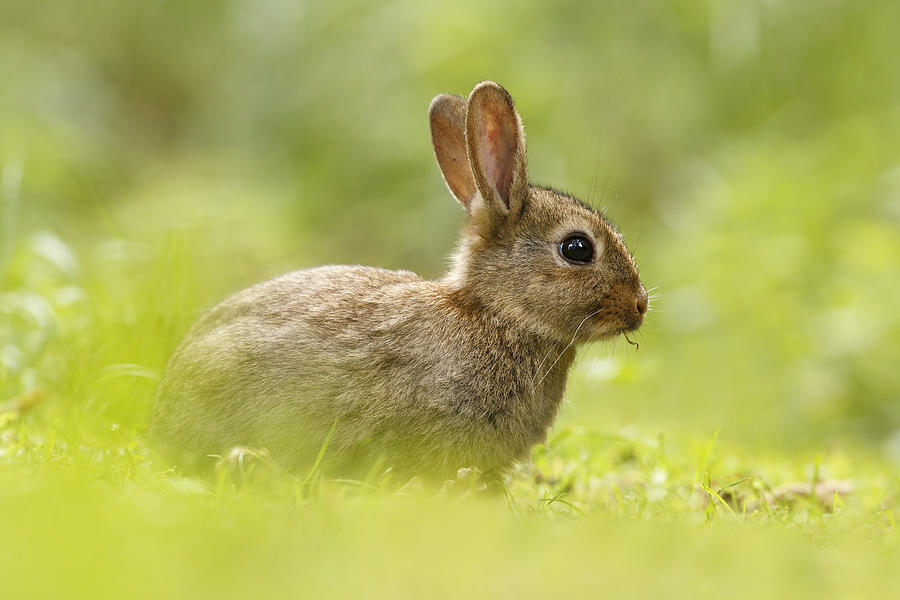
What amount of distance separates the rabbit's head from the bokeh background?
733 mm

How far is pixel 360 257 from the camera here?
1130 cm

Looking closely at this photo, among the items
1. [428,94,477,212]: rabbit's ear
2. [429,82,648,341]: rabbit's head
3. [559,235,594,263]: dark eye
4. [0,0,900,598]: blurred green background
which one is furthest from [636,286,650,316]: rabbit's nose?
[428,94,477,212]: rabbit's ear

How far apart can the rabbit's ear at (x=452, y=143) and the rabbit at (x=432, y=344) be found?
0.20 ft

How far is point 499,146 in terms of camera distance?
5.09 meters

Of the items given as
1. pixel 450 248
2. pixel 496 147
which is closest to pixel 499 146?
pixel 496 147

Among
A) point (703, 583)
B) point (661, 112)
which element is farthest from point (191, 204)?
point (703, 583)

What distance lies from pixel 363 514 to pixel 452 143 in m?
2.46

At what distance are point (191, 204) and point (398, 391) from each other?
7084 mm

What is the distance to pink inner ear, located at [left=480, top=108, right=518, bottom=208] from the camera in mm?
5047

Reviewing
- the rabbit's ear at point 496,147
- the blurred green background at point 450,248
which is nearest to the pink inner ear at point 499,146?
the rabbit's ear at point 496,147

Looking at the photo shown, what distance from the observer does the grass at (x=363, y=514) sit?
282 centimetres

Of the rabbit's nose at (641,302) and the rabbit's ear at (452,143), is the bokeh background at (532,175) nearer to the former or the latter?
the rabbit's nose at (641,302)

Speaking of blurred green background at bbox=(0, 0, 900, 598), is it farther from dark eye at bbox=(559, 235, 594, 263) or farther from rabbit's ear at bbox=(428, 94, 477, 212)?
rabbit's ear at bbox=(428, 94, 477, 212)

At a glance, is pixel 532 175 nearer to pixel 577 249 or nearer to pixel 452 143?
pixel 452 143
